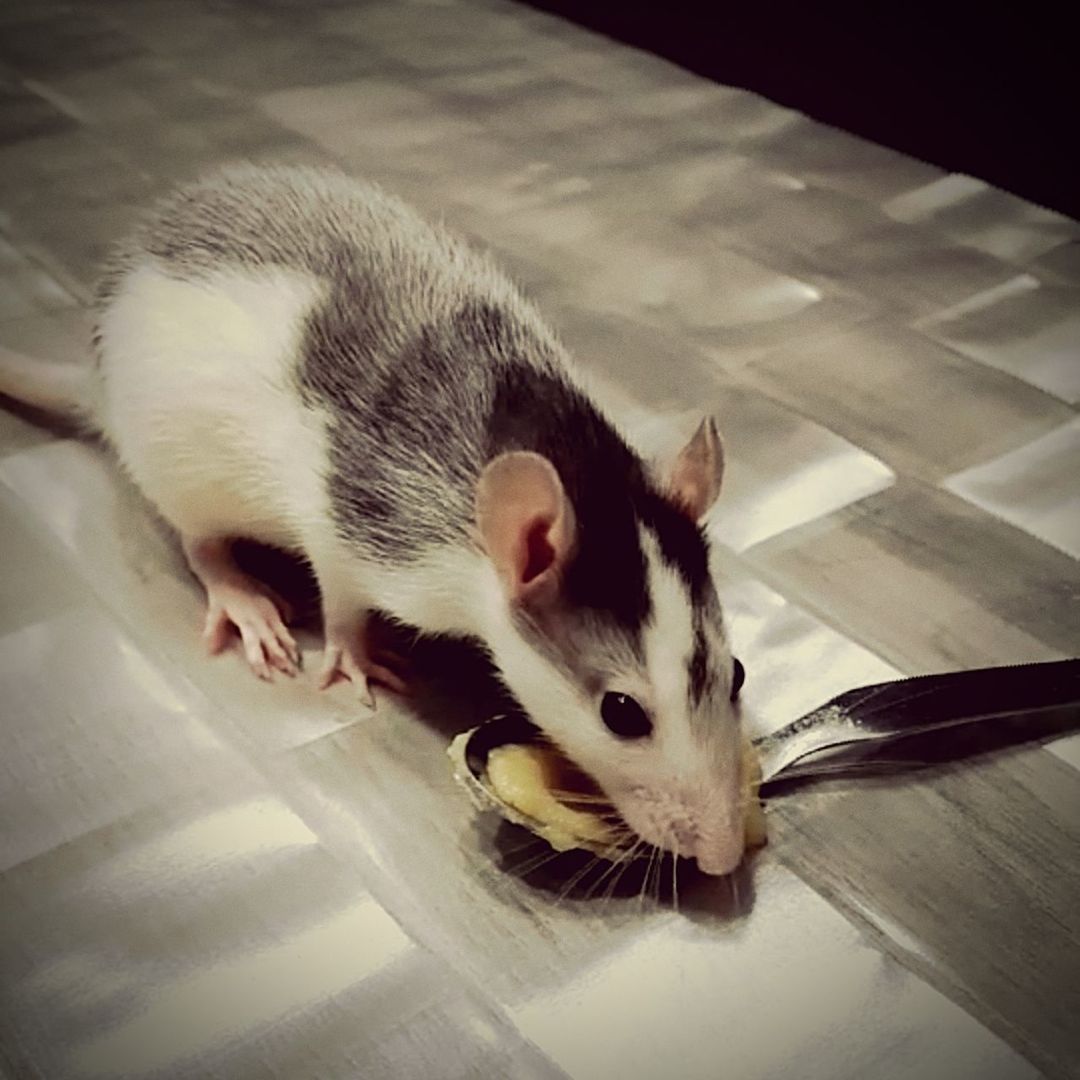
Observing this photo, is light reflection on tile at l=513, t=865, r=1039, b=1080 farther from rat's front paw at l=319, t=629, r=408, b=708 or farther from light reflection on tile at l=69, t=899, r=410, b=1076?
rat's front paw at l=319, t=629, r=408, b=708

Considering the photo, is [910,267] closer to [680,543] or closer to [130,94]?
[680,543]

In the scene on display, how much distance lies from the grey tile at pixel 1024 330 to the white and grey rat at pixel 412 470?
1038 millimetres

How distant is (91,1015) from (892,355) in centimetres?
177

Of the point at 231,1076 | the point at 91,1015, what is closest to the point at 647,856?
the point at 231,1076

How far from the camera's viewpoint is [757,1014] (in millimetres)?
1309

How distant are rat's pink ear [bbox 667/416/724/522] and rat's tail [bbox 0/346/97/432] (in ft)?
3.31

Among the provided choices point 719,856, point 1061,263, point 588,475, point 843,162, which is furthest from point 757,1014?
point 843,162

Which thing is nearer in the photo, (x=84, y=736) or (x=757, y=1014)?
(x=757, y=1014)

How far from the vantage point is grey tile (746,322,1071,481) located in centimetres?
219

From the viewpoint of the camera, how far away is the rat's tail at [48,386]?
2.04 metres

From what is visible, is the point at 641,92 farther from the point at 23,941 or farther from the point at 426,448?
Result: the point at 23,941

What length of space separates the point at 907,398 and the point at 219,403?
1222mm

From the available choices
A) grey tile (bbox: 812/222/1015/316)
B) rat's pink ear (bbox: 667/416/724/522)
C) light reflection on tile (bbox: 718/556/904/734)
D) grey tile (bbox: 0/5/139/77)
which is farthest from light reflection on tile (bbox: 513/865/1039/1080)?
grey tile (bbox: 0/5/139/77)

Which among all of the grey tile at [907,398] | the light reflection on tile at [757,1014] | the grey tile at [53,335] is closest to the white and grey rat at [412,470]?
the light reflection on tile at [757,1014]
